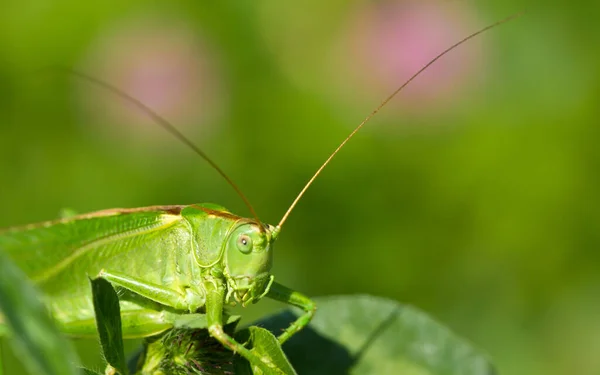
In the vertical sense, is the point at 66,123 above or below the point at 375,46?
below

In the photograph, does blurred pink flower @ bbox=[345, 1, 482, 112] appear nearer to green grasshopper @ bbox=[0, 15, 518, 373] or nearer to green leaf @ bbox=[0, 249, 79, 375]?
green grasshopper @ bbox=[0, 15, 518, 373]

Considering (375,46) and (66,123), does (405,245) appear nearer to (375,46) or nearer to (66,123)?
(375,46)

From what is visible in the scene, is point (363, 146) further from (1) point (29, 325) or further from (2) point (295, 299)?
(1) point (29, 325)

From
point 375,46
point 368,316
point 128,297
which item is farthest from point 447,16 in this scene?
point 128,297

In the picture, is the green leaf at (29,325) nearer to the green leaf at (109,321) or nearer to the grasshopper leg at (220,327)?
the green leaf at (109,321)

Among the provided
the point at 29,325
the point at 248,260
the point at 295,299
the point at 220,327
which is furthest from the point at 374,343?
the point at 29,325
